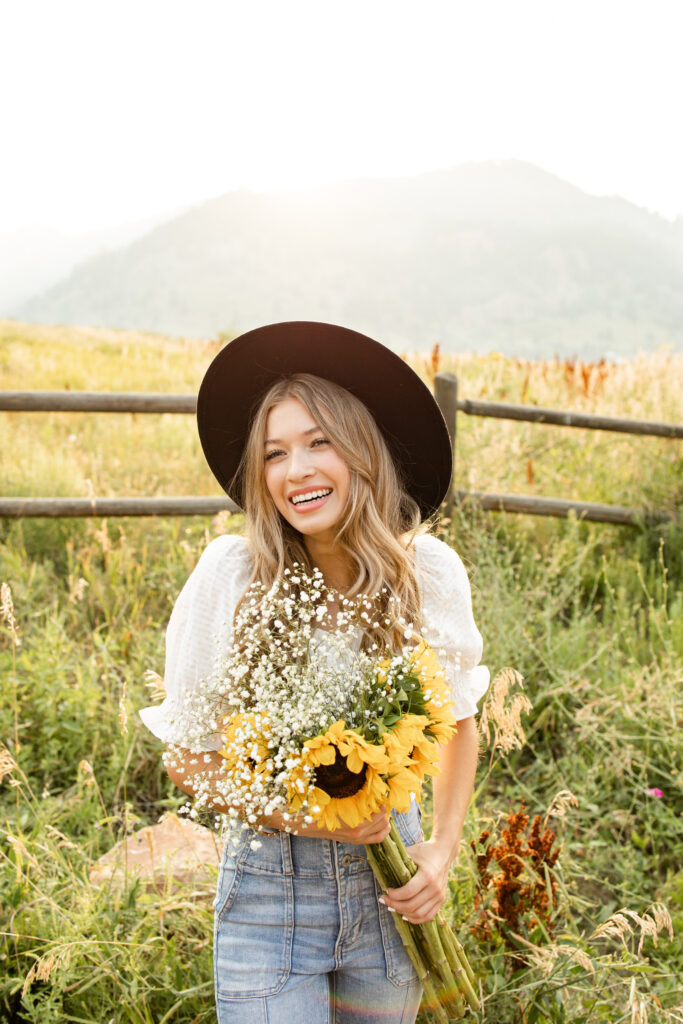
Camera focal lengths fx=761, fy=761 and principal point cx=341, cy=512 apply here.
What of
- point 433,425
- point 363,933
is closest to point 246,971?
point 363,933

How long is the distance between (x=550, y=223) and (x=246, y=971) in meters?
214

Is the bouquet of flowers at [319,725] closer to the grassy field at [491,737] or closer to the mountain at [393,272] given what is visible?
the grassy field at [491,737]

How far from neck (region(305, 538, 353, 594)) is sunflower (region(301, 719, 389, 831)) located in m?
0.61

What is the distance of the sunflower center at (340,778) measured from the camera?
41.9 inches

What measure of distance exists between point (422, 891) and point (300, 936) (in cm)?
25

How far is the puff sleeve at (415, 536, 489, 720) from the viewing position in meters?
1.60

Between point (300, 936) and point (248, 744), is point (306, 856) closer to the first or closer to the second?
point (300, 936)

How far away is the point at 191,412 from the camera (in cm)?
423

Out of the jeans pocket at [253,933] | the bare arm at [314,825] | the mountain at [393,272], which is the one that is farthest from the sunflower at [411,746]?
the mountain at [393,272]

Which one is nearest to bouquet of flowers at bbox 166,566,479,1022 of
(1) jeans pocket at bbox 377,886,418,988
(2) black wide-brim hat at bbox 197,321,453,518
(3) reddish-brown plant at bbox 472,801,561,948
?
(1) jeans pocket at bbox 377,886,418,988

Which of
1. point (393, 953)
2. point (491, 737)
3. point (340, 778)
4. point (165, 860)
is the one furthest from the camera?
point (491, 737)

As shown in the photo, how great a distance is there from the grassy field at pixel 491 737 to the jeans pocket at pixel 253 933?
398mm

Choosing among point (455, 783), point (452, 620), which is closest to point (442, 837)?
point (455, 783)

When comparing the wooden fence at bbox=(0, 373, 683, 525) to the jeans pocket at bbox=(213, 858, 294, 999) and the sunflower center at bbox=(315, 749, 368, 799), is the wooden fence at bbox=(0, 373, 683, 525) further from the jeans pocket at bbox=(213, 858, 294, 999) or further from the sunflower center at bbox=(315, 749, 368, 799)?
the sunflower center at bbox=(315, 749, 368, 799)
